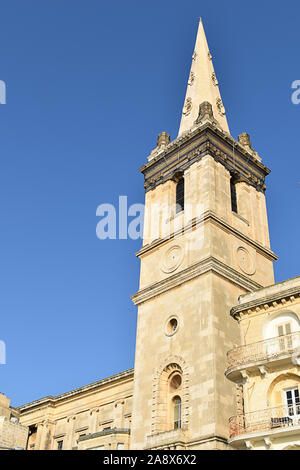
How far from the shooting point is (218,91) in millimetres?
53312

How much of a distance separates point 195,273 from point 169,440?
10.1 metres

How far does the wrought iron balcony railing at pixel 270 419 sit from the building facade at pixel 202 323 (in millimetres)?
50

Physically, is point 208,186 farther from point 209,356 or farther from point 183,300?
point 209,356

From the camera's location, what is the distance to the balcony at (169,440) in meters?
32.0

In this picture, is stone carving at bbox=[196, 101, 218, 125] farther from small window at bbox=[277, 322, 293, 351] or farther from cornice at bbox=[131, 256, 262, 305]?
small window at bbox=[277, 322, 293, 351]

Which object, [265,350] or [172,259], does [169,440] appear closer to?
[265,350]

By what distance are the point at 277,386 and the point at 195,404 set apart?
6829 millimetres

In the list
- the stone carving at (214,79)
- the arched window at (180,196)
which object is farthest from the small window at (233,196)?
the stone carving at (214,79)

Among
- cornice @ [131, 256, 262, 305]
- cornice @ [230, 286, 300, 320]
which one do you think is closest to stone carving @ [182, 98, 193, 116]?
cornice @ [131, 256, 262, 305]

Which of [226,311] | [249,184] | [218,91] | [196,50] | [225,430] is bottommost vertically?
[225,430]

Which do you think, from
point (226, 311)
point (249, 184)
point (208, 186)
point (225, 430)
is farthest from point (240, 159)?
point (225, 430)

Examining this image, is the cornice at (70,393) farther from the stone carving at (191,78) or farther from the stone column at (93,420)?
the stone carving at (191,78)

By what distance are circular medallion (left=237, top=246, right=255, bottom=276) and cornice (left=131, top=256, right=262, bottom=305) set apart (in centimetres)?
99

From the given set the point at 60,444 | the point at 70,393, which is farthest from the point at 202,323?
the point at 60,444
